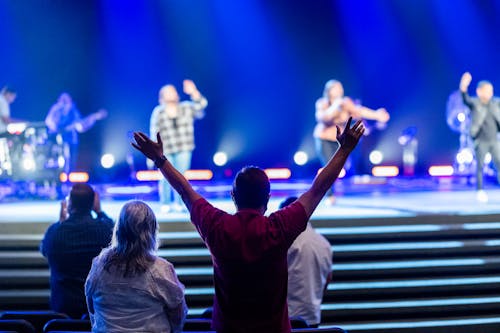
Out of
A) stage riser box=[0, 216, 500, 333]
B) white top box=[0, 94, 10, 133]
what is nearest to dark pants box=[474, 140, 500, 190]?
stage riser box=[0, 216, 500, 333]

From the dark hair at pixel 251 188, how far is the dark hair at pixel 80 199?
1.93 meters

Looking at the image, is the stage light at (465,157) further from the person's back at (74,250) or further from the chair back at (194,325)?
the chair back at (194,325)

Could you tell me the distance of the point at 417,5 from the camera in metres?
13.7

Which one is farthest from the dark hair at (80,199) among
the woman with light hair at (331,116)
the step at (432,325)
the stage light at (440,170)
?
the stage light at (440,170)

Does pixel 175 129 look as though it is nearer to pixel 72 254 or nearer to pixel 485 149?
pixel 72 254

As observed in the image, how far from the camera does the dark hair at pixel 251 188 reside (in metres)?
2.47

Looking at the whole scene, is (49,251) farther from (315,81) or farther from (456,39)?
(456,39)

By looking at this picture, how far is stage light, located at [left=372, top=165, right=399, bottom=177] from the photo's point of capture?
13.7 metres

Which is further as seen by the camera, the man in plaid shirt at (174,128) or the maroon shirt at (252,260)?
the man in plaid shirt at (174,128)

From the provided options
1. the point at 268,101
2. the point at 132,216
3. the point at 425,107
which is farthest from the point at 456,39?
the point at 132,216

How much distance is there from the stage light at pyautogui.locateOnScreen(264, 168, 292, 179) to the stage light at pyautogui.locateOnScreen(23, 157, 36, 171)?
5469mm

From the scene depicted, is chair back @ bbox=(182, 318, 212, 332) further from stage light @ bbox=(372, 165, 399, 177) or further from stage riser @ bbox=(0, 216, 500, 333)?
stage light @ bbox=(372, 165, 399, 177)

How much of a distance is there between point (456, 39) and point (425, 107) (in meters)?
1.73

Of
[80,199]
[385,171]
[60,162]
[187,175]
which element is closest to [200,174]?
[187,175]
